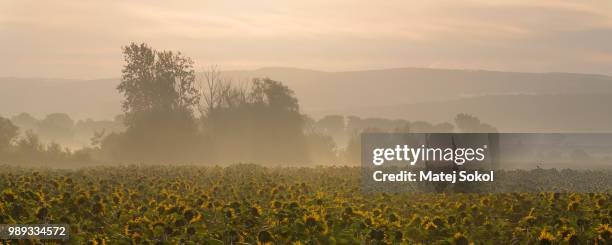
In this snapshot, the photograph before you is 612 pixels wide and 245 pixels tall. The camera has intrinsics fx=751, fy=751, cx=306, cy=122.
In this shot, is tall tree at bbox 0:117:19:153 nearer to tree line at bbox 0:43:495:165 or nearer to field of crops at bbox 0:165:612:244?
tree line at bbox 0:43:495:165

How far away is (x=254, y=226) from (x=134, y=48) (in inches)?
2596

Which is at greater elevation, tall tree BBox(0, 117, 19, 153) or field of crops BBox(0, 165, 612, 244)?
tall tree BBox(0, 117, 19, 153)

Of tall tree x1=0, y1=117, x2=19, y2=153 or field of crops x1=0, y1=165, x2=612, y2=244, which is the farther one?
tall tree x1=0, y1=117, x2=19, y2=153

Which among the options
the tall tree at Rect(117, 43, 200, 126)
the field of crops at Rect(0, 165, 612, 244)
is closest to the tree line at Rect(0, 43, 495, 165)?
the tall tree at Rect(117, 43, 200, 126)

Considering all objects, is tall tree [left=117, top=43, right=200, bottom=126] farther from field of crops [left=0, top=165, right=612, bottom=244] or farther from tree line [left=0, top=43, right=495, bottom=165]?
field of crops [left=0, top=165, right=612, bottom=244]

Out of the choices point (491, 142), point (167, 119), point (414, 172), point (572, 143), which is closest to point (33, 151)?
point (167, 119)

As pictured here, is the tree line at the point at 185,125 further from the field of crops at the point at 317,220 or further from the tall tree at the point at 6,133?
the field of crops at the point at 317,220

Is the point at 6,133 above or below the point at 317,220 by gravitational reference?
above

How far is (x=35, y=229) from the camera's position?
1244 cm

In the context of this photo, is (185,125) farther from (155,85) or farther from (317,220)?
(317,220)

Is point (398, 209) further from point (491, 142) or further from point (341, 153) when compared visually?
point (341, 153)

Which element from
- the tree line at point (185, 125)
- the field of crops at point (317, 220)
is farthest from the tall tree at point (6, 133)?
the field of crops at point (317, 220)

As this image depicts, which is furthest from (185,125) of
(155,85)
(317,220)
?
(317,220)

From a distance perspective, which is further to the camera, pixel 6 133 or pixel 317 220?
pixel 6 133
